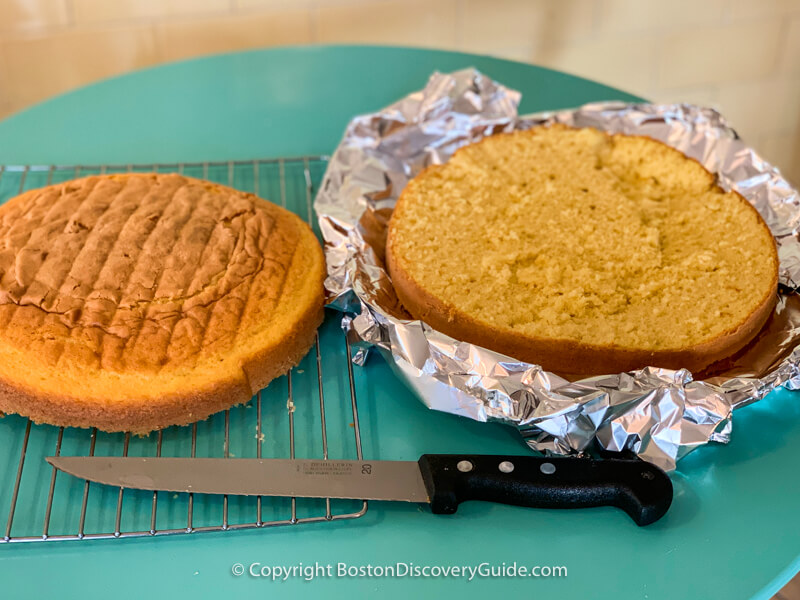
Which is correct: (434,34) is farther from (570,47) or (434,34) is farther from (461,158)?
(461,158)

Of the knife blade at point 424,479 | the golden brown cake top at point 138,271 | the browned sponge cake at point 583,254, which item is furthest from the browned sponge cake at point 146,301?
the browned sponge cake at point 583,254

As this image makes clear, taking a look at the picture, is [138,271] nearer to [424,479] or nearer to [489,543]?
[424,479]

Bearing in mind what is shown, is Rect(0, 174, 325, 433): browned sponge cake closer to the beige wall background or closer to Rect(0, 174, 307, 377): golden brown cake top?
Rect(0, 174, 307, 377): golden brown cake top

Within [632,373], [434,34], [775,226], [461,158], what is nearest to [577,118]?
[461,158]

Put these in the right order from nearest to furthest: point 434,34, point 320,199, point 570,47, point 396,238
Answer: point 396,238 → point 320,199 → point 434,34 → point 570,47

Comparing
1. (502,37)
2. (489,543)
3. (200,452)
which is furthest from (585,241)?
(502,37)

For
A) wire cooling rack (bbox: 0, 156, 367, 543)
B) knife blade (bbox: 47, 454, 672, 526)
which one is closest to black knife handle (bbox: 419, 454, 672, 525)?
knife blade (bbox: 47, 454, 672, 526)

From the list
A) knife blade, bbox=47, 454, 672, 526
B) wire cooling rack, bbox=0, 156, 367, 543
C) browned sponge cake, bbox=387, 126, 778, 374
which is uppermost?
browned sponge cake, bbox=387, 126, 778, 374
